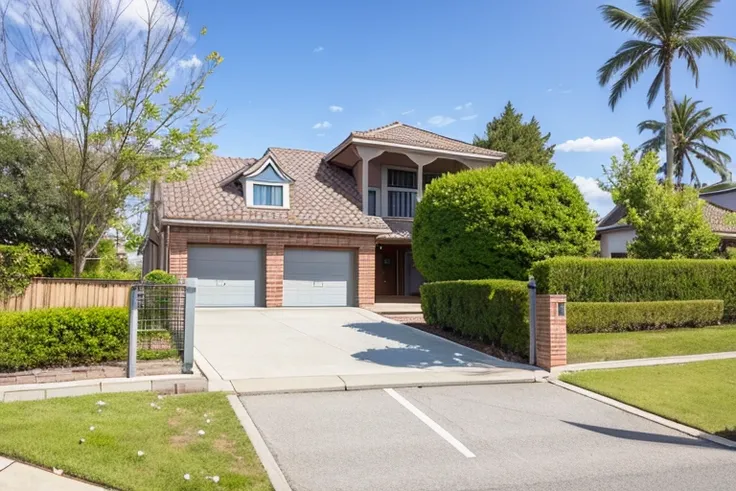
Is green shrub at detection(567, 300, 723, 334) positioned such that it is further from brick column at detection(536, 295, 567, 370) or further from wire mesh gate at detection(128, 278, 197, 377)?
wire mesh gate at detection(128, 278, 197, 377)

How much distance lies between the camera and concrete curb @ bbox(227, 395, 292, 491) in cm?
441

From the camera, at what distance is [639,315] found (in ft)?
40.5

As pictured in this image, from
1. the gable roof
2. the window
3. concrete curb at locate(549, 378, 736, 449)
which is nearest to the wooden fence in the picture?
concrete curb at locate(549, 378, 736, 449)

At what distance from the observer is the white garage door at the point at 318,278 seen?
18203mm

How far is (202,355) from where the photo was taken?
375 inches

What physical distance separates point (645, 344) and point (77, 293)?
440 inches

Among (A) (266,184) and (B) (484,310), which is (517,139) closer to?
(A) (266,184)

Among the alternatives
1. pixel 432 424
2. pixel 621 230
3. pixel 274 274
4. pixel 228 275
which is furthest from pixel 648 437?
pixel 621 230

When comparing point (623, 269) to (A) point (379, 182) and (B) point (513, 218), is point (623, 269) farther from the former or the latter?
(A) point (379, 182)

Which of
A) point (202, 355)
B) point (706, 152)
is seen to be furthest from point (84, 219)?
point (706, 152)

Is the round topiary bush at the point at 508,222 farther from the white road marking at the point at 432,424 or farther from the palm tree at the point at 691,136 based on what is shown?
the palm tree at the point at 691,136

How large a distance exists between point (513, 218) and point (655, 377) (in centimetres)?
455

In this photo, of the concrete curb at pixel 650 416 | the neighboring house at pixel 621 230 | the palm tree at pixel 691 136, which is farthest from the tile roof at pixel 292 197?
the palm tree at pixel 691 136

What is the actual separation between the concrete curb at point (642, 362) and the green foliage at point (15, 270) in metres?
9.35
